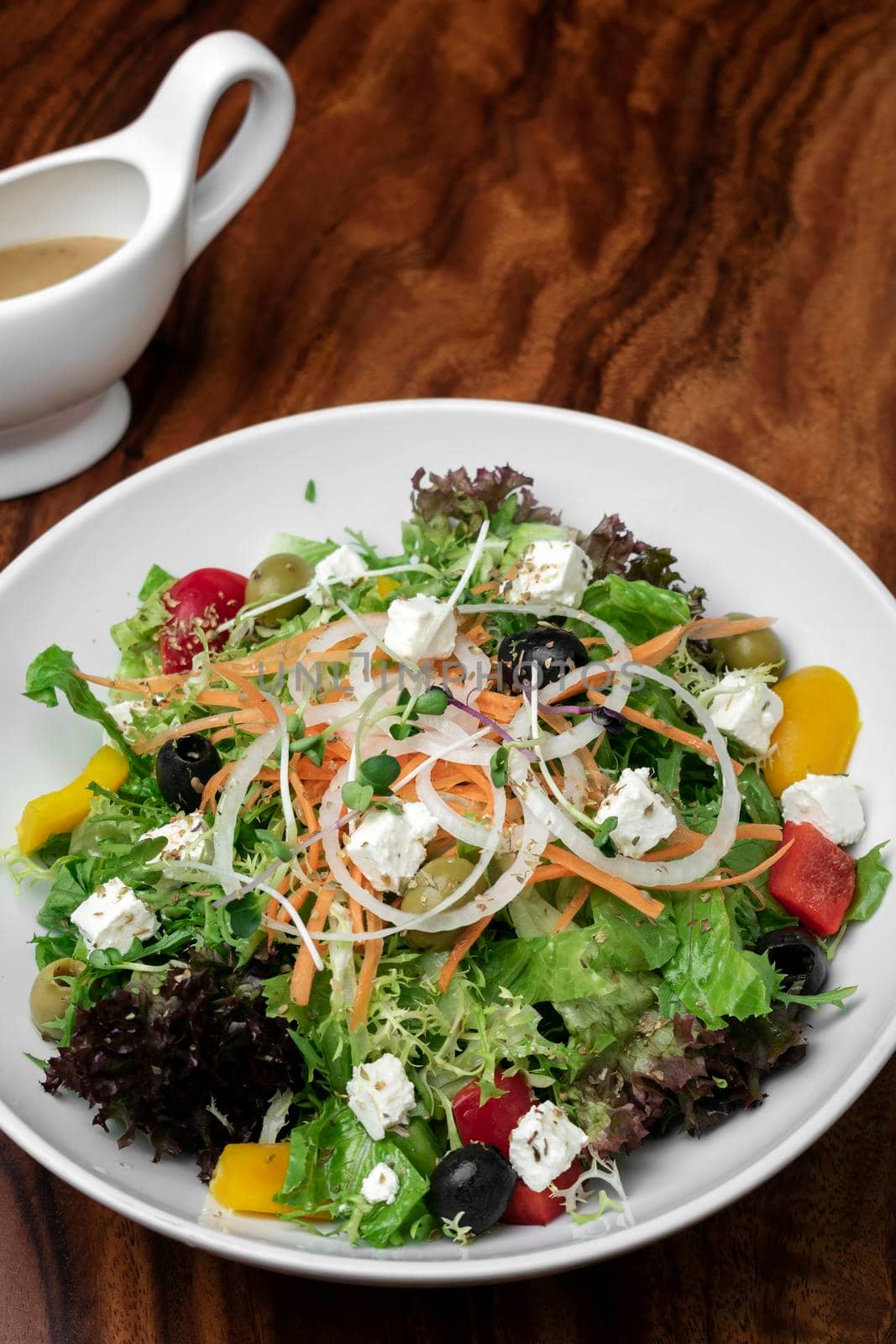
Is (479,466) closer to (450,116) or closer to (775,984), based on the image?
(775,984)

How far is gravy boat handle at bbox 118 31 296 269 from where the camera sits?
3381mm

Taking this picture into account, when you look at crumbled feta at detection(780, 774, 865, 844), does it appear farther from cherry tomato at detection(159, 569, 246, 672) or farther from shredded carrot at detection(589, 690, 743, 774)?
cherry tomato at detection(159, 569, 246, 672)

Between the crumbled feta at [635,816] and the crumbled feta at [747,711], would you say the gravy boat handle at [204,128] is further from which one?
the crumbled feta at [635,816]

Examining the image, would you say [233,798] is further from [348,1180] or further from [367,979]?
[348,1180]

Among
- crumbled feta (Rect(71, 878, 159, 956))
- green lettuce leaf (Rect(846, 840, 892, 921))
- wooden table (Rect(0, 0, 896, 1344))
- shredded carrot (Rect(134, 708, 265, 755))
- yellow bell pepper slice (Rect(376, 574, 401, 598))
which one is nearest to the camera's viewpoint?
→ crumbled feta (Rect(71, 878, 159, 956))

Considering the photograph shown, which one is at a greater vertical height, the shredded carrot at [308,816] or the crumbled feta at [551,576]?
Answer: the shredded carrot at [308,816]

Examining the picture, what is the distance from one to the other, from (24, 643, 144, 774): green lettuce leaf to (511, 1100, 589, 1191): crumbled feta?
112 cm

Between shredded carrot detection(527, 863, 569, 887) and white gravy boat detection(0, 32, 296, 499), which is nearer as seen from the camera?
shredded carrot detection(527, 863, 569, 887)

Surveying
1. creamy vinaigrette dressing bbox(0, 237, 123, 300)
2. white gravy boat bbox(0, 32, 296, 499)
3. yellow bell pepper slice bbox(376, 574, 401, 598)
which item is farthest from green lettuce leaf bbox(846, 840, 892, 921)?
creamy vinaigrette dressing bbox(0, 237, 123, 300)

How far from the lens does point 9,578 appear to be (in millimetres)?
2855

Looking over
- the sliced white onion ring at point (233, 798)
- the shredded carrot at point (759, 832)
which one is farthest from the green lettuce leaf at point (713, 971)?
the sliced white onion ring at point (233, 798)

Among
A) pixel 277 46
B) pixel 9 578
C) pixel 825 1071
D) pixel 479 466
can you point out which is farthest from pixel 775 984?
pixel 277 46

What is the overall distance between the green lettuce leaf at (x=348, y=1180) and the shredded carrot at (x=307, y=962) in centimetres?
21

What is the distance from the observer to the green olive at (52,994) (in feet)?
7.89
